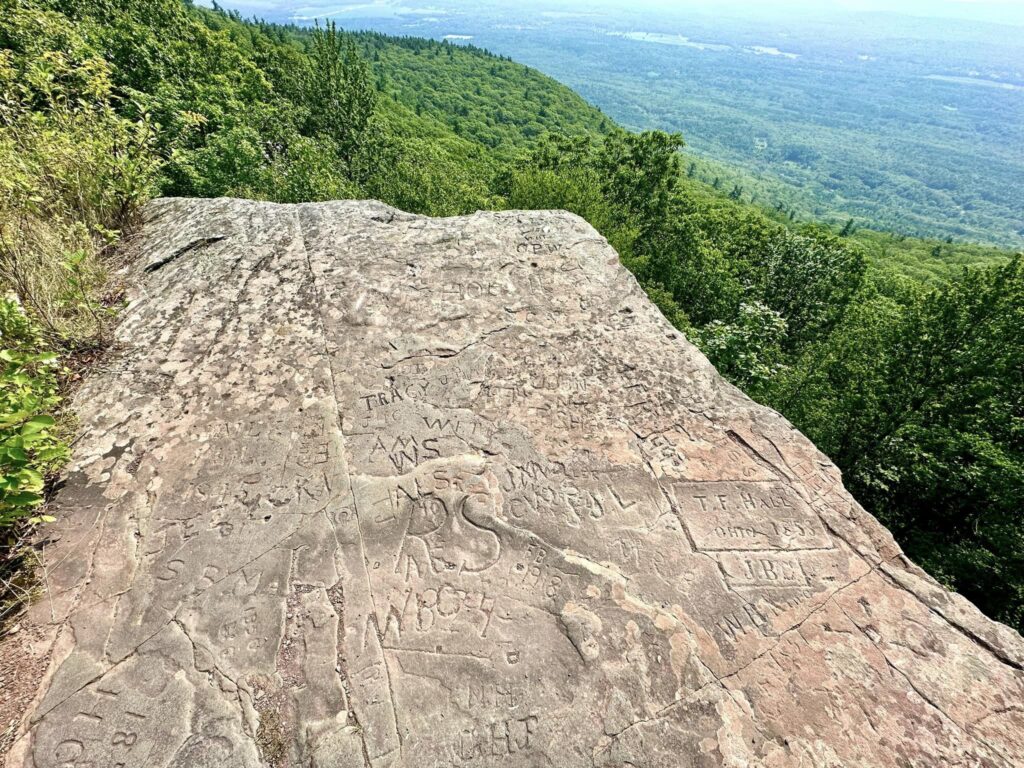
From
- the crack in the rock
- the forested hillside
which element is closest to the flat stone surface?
the crack in the rock

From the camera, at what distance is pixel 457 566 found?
3.76m

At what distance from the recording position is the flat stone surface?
3.06 meters

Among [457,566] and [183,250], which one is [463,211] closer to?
[183,250]

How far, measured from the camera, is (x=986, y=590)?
11617 mm

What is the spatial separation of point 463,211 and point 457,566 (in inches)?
731

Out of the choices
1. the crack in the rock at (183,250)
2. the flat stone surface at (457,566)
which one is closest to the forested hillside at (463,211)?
the crack in the rock at (183,250)

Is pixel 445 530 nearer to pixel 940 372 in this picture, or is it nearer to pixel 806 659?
pixel 806 659

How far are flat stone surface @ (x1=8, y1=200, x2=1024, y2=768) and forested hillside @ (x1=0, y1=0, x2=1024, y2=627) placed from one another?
0.79 metres

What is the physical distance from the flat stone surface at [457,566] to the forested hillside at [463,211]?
787mm

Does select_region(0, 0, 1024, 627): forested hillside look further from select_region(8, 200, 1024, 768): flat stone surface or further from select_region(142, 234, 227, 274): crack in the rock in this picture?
select_region(8, 200, 1024, 768): flat stone surface

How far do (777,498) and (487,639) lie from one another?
279 cm

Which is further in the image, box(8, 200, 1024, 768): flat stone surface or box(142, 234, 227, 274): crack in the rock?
box(142, 234, 227, 274): crack in the rock

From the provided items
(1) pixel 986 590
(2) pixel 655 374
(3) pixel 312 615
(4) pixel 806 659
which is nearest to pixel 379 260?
(2) pixel 655 374

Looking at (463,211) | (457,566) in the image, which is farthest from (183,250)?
(463,211)
